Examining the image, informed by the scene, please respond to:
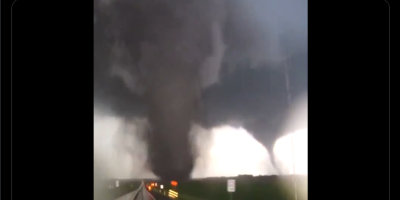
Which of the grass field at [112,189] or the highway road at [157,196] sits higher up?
the grass field at [112,189]

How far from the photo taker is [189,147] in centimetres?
428

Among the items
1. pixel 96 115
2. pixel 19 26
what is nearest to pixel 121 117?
pixel 96 115

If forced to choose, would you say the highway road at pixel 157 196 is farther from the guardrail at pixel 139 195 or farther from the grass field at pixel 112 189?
the grass field at pixel 112 189

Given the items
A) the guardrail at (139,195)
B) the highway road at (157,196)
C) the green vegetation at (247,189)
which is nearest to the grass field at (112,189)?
the guardrail at (139,195)

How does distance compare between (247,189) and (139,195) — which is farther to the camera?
(247,189)

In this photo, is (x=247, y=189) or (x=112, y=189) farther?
(x=247, y=189)

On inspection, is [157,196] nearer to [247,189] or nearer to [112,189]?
[112,189]

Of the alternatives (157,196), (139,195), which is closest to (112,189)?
(139,195)

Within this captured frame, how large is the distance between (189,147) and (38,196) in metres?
1.42

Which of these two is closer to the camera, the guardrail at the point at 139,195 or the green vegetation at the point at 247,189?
the guardrail at the point at 139,195

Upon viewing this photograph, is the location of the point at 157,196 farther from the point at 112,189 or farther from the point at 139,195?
the point at 112,189

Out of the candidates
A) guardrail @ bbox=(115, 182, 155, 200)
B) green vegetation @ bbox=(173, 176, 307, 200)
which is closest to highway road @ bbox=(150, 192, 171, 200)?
guardrail @ bbox=(115, 182, 155, 200)

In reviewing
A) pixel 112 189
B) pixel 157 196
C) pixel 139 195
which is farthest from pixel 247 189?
pixel 112 189
